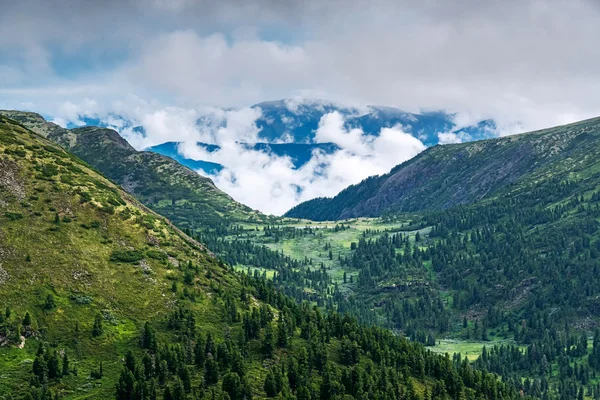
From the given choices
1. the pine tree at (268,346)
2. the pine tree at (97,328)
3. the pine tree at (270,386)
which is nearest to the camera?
the pine tree at (270,386)

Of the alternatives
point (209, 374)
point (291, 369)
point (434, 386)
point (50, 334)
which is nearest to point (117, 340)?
point (50, 334)

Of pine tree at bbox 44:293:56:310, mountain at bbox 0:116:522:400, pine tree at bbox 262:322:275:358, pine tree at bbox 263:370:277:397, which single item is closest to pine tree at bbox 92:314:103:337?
mountain at bbox 0:116:522:400

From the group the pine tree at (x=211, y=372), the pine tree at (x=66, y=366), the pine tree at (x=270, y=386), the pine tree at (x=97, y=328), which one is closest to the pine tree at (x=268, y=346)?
the pine tree at (x=270, y=386)

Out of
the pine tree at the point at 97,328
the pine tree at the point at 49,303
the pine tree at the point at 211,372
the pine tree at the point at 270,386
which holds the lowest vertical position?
the pine tree at the point at 270,386

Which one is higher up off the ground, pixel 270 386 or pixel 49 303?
pixel 49 303

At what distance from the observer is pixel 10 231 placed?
19688cm

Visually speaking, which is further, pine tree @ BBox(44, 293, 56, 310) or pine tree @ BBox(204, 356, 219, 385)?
pine tree @ BBox(44, 293, 56, 310)

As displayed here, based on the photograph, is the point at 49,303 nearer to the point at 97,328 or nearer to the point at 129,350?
the point at 97,328

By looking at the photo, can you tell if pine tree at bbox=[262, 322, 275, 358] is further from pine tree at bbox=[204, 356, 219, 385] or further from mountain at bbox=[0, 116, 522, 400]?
pine tree at bbox=[204, 356, 219, 385]

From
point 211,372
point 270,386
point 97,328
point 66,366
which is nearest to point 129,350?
point 97,328

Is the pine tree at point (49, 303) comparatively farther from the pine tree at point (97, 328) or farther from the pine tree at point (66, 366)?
the pine tree at point (66, 366)

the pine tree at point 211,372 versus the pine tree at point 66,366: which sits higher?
the pine tree at point 66,366

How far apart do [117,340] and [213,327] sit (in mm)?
30882

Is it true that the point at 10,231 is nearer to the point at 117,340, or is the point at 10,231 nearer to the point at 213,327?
the point at 117,340
